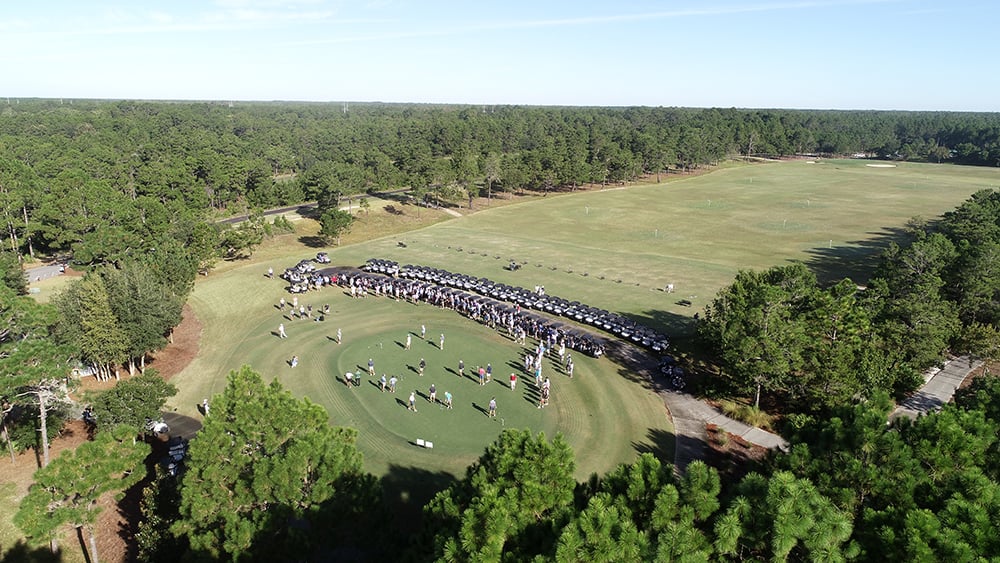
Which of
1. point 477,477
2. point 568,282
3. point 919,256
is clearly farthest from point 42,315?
point 919,256

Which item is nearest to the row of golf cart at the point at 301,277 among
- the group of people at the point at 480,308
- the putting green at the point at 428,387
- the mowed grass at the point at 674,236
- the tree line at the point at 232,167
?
the group of people at the point at 480,308

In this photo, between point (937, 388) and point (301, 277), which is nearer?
point (937, 388)

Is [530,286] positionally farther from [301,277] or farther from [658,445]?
[658,445]

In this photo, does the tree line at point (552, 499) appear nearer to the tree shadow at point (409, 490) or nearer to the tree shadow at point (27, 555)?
the tree shadow at point (27, 555)

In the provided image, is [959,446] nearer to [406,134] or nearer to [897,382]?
[897,382]

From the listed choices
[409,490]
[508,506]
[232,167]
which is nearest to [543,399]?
[409,490]
